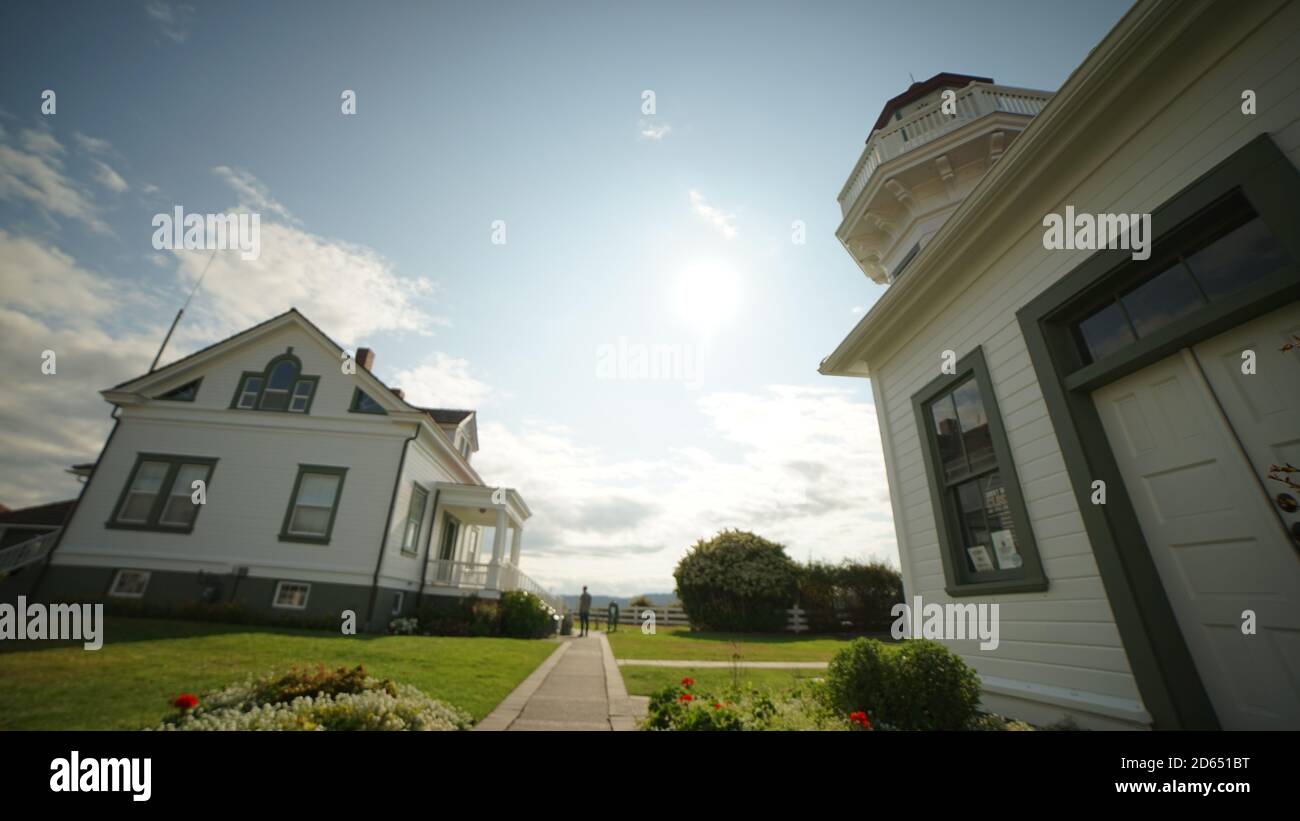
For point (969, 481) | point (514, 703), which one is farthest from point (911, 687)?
point (514, 703)

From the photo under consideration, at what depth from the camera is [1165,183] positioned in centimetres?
366

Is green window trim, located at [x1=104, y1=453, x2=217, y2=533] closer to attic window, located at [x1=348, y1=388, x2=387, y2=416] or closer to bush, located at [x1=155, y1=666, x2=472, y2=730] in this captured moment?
attic window, located at [x1=348, y1=388, x2=387, y2=416]

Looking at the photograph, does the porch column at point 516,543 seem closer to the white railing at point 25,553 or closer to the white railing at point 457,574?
the white railing at point 457,574

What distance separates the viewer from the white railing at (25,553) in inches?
519

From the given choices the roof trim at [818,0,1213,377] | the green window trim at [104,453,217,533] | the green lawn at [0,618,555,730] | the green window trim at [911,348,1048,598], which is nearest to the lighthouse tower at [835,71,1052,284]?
the roof trim at [818,0,1213,377]

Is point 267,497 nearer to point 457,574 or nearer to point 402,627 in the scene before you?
point 402,627

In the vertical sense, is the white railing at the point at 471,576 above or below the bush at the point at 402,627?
above

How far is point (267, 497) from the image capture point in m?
13.8

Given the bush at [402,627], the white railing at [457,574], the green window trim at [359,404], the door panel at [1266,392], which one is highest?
the green window trim at [359,404]

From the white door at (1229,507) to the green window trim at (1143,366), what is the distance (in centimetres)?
11

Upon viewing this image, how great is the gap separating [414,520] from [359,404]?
13.7ft

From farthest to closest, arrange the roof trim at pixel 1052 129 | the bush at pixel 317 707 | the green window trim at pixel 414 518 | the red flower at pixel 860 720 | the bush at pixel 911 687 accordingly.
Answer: the green window trim at pixel 414 518, the bush at pixel 911 687, the red flower at pixel 860 720, the bush at pixel 317 707, the roof trim at pixel 1052 129

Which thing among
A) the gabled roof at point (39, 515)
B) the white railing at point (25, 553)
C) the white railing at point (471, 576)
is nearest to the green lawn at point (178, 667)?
the white railing at point (471, 576)
